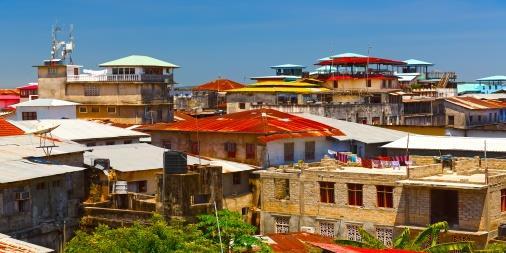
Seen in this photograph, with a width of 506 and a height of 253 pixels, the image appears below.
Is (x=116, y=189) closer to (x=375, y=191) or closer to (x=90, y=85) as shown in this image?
(x=375, y=191)

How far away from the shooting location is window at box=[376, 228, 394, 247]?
43.4 meters

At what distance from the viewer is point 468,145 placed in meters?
53.0

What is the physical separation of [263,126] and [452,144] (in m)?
11.4

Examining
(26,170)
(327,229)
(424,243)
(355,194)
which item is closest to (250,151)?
(327,229)

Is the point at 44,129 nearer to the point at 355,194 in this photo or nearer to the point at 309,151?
the point at 355,194

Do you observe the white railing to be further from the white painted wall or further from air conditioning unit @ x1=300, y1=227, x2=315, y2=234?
air conditioning unit @ x1=300, y1=227, x2=315, y2=234

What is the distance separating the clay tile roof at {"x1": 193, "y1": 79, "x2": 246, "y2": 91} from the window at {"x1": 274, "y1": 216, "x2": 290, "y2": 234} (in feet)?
189

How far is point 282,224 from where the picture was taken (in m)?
47.4

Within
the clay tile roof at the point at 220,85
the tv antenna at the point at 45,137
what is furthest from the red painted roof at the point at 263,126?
the clay tile roof at the point at 220,85

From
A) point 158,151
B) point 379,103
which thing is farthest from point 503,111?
point 158,151

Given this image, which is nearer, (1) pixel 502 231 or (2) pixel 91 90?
(1) pixel 502 231

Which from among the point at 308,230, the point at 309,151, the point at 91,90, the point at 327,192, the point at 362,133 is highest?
the point at 91,90

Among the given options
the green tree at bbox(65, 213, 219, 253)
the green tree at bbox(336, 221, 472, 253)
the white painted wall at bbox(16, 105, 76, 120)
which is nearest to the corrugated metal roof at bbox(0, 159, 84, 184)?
the green tree at bbox(65, 213, 219, 253)

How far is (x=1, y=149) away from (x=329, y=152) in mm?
21458
